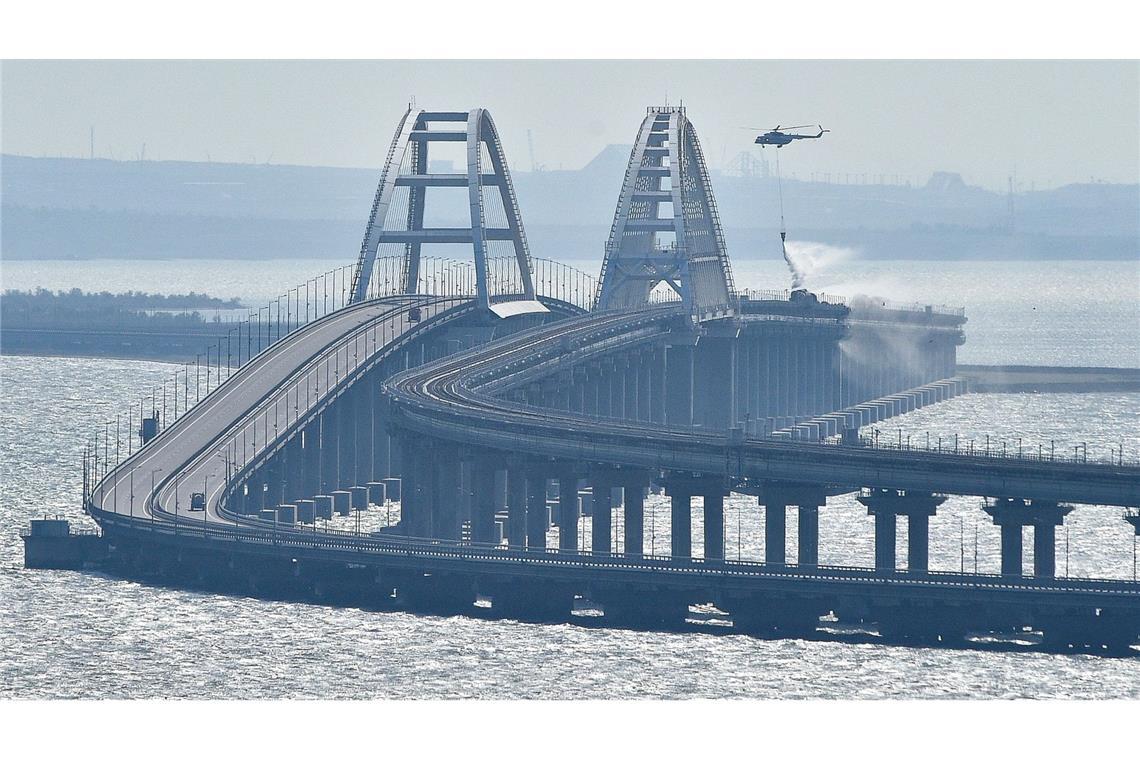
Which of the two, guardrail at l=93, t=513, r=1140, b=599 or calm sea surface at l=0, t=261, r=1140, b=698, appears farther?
guardrail at l=93, t=513, r=1140, b=599

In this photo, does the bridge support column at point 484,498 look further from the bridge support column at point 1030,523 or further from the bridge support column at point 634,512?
the bridge support column at point 1030,523

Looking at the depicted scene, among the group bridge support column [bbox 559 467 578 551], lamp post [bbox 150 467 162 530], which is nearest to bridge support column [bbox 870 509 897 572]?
bridge support column [bbox 559 467 578 551]

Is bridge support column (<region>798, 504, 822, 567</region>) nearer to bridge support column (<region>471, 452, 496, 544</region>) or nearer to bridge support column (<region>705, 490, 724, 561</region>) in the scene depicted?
bridge support column (<region>705, 490, 724, 561</region>)

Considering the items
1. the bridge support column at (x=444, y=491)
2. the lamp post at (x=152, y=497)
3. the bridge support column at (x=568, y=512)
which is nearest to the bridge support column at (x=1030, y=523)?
the bridge support column at (x=568, y=512)

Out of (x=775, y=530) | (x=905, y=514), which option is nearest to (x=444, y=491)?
(x=775, y=530)

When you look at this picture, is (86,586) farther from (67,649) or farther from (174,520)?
(67,649)

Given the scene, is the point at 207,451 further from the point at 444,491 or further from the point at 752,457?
the point at 752,457
